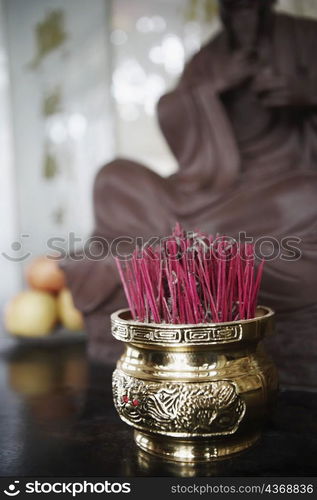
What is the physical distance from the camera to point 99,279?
1712 millimetres

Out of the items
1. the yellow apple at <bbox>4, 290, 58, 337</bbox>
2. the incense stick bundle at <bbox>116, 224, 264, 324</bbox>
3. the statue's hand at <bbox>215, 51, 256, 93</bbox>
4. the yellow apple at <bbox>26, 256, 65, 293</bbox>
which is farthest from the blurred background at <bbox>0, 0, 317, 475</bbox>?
the incense stick bundle at <bbox>116, 224, 264, 324</bbox>

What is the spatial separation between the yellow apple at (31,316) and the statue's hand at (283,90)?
1.06 m

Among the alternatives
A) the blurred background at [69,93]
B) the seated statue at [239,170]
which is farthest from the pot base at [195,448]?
the blurred background at [69,93]

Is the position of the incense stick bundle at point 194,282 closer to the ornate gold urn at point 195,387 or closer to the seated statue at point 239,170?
the ornate gold urn at point 195,387

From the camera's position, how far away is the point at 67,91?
2988 millimetres

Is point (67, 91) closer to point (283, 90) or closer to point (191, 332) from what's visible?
point (283, 90)

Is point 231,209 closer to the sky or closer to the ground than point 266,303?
closer to the sky

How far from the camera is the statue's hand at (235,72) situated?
1732 mm

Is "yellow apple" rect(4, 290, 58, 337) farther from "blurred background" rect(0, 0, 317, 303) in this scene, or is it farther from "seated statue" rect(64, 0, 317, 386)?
"blurred background" rect(0, 0, 317, 303)

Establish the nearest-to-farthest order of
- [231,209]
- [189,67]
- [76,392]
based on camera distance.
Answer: [76,392]
[231,209]
[189,67]

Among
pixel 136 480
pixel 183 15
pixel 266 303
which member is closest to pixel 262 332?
pixel 136 480

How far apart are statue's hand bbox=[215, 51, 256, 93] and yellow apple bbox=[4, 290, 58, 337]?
976 mm

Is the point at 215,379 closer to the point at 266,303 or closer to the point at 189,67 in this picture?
the point at 266,303

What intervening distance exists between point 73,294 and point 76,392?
0.41m
